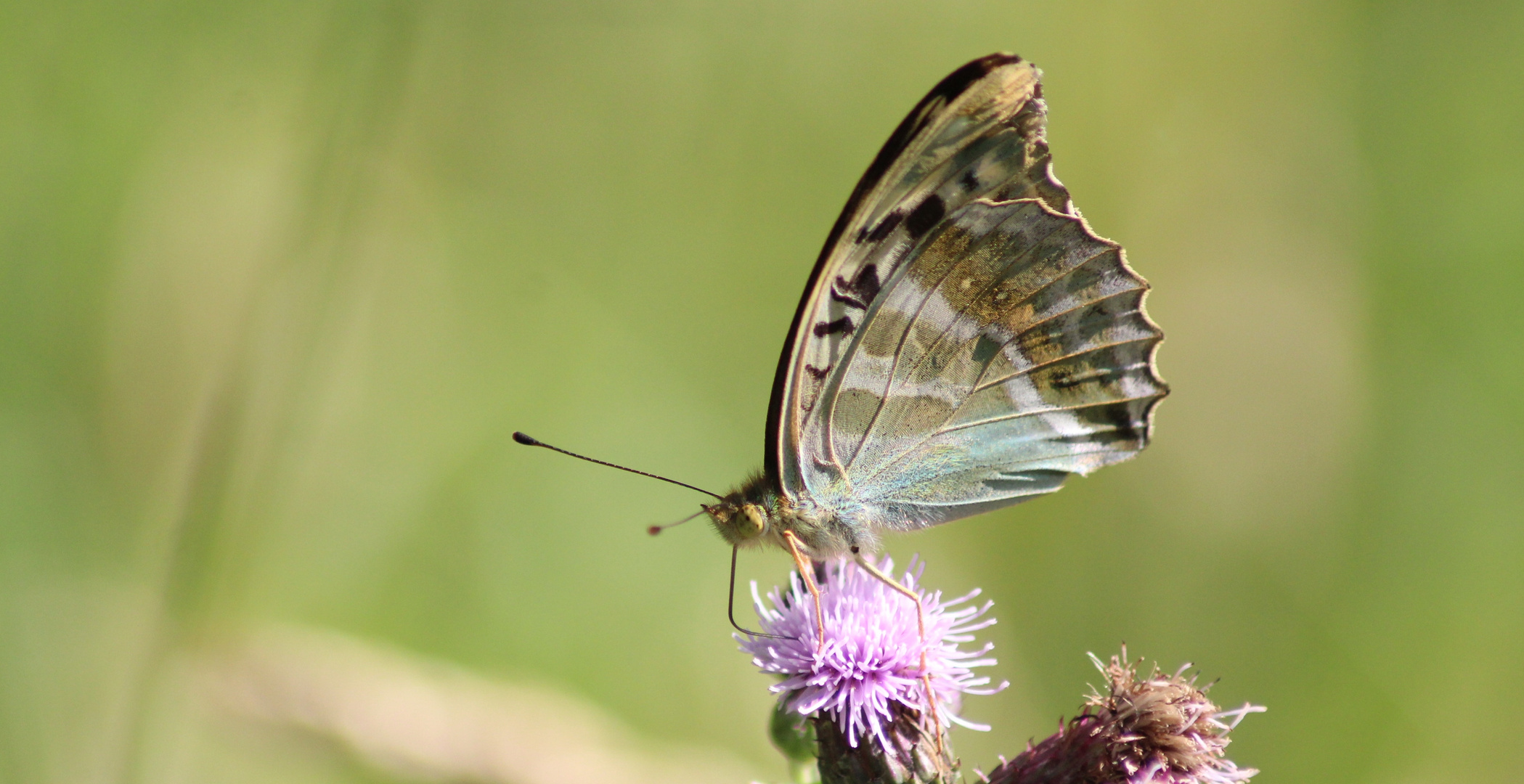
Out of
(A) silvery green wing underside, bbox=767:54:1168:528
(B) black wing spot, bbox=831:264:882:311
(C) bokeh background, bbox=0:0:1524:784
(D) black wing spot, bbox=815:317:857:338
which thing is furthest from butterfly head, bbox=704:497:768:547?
(C) bokeh background, bbox=0:0:1524:784

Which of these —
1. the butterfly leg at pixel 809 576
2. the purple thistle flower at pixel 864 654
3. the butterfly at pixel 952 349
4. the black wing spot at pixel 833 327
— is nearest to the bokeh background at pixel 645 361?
the purple thistle flower at pixel 864 654

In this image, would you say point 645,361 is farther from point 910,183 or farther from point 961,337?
point 910,183

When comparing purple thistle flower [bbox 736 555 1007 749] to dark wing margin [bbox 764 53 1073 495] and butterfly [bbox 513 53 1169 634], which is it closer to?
butterfly [bbox 513 53 1169 634]

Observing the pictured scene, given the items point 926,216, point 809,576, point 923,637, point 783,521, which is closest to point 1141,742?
point 923,637

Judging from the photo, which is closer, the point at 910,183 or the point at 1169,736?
the point at 1169,736

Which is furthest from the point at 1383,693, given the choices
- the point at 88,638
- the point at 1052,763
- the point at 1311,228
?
the point at 88,638

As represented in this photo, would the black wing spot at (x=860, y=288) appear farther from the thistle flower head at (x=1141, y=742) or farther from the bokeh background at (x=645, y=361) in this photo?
the bokeh background at (x=645, y=361)
